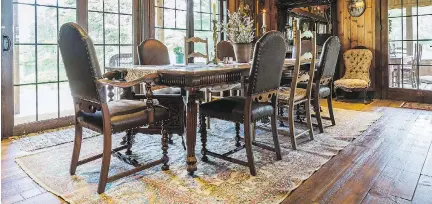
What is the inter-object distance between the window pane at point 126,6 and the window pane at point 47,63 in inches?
43.2

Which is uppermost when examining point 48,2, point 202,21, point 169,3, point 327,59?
point 169,3

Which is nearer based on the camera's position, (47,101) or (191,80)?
(191,80)

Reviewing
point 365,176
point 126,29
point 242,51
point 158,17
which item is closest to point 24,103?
point 126,29

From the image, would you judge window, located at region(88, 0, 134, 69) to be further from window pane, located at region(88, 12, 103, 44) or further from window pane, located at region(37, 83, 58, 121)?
window pane, located at region(37, 83, 58, 121)

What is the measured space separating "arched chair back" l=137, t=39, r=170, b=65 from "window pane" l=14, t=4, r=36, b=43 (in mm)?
1378

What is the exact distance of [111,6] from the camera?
14.5 ft

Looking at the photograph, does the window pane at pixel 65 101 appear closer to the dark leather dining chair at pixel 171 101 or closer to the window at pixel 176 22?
the dark leather dining chair at pixel 171 101

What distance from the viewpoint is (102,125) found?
1983 millimetres

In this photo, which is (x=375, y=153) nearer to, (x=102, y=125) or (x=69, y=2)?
(x=102, y=125)

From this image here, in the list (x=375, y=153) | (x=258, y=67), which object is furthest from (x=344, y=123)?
(x=258, y=67)

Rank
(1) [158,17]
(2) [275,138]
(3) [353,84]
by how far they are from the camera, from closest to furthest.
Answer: (2) [275,138]
(1) [158,17]
(3) [353,84]

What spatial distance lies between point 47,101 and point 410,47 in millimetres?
5740

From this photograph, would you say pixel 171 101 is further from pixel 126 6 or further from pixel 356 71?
pixel 356 71

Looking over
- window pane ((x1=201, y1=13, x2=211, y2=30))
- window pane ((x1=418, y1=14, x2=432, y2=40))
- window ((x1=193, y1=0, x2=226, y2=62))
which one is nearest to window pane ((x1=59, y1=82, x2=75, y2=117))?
window ((x1=193, y1=0, x2=226, y2=62))
